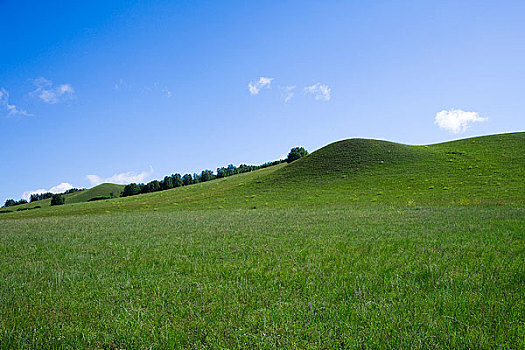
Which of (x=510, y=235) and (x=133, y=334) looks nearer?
(x=133, y=334)

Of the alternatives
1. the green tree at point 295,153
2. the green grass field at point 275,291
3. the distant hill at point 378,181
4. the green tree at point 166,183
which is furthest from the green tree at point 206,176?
the green grass field at point 275,291

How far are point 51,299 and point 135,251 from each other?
5091mm

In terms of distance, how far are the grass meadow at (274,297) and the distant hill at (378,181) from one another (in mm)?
28652

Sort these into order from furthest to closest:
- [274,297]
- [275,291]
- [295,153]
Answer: [295,153]
[275,291]
[274,297]

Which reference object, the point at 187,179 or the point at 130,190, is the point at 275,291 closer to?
the point at 130,190

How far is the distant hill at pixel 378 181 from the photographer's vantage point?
1640 inches

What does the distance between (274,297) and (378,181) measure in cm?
5737

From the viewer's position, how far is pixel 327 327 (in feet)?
16.0

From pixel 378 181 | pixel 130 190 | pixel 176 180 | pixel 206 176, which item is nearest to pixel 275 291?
pixel 378 181

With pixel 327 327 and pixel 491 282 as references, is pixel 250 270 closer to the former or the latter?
pixel 327 327

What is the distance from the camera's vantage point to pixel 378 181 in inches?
2297

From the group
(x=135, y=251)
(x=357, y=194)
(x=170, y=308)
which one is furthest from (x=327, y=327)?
(x=357, y=194)

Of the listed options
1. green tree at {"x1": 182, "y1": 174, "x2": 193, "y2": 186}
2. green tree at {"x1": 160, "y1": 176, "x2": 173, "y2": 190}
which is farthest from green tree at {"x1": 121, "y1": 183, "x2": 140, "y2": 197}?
green tree at {"x1": 182, "y1": 174, "x2": 193, "y2": 186}

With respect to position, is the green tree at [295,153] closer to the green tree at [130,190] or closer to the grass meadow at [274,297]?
the green tree at [130,190]
